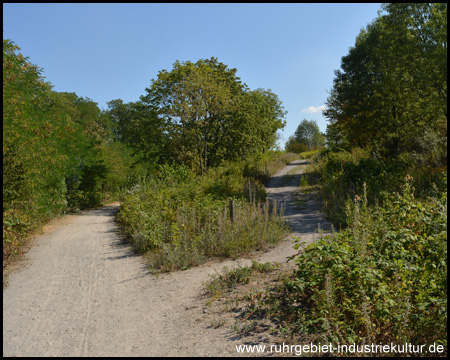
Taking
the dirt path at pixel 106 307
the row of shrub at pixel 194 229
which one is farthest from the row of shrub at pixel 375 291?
the row of shrub at pixel 194 229

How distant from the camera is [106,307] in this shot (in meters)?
5.66

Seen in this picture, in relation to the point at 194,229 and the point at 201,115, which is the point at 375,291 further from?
the point at 201,115

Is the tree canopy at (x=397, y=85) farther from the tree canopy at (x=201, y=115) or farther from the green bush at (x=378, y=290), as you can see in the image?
the green bush at (x=378, y=290)

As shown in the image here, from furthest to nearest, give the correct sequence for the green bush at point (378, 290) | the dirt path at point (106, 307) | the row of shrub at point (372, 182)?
the row of shrub at point (372, 182) < the dirt path at point (106, 307) < the green bush at point (378, 290)

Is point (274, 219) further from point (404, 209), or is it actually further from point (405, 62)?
point (405, 62)

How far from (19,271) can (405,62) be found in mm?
17214

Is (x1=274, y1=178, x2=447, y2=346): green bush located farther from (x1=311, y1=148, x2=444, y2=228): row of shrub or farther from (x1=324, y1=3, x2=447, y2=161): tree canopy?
(x1=324, y1=3, x2=447, y2=161): tree canopy

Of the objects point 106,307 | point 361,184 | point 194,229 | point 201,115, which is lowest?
point 106,307

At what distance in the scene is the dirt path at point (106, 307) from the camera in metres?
4.28

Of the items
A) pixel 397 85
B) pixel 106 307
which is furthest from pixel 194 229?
pixel 397 85

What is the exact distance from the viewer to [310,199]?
1487cm

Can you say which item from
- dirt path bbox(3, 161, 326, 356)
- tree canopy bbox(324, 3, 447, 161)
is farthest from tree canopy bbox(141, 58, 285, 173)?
dirt path bbox(3, 161, 326, 356)

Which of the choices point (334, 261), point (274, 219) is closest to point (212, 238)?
point (274, 219)

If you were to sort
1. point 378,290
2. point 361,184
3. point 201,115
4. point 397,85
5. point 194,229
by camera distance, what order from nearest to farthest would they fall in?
point 378,290
point 194,229
point 361,184
point 397,85
point 201,115
